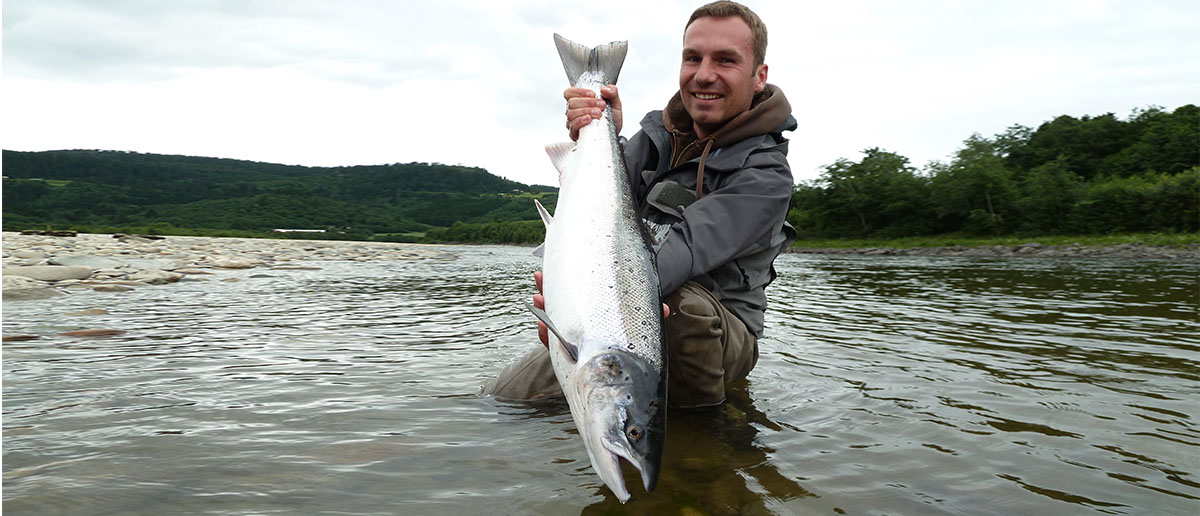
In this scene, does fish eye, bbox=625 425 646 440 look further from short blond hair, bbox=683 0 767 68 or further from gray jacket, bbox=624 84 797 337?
short blond hair, bbox=683 0 767 68

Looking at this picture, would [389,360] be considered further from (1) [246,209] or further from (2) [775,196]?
(1) [246,209]

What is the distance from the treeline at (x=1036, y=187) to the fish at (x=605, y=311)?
52.0m

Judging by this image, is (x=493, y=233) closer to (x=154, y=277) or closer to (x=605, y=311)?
(x=154, y=277)

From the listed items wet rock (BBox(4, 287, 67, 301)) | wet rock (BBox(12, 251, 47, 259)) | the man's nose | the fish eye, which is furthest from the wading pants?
wet rock (BBox(12, 251, 47, 259))

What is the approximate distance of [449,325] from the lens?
816 centimetres

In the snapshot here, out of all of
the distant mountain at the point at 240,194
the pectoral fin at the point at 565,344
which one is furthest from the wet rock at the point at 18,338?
the distant mountain at the point at 240,194

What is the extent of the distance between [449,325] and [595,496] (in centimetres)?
581

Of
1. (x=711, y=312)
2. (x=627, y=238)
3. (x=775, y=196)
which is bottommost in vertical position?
(x=711, y=312)

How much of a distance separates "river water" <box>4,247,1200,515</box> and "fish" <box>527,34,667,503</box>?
319 millimetres

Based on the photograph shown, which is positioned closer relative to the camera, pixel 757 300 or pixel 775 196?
pixel 775 196

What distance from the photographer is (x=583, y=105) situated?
3.57 meters

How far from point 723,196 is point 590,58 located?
1161mm

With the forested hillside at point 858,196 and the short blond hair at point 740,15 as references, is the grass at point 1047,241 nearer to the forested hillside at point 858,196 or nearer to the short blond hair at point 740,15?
the forested hillside at point 858,196

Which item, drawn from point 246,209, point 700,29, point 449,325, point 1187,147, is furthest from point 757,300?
point 246,209
